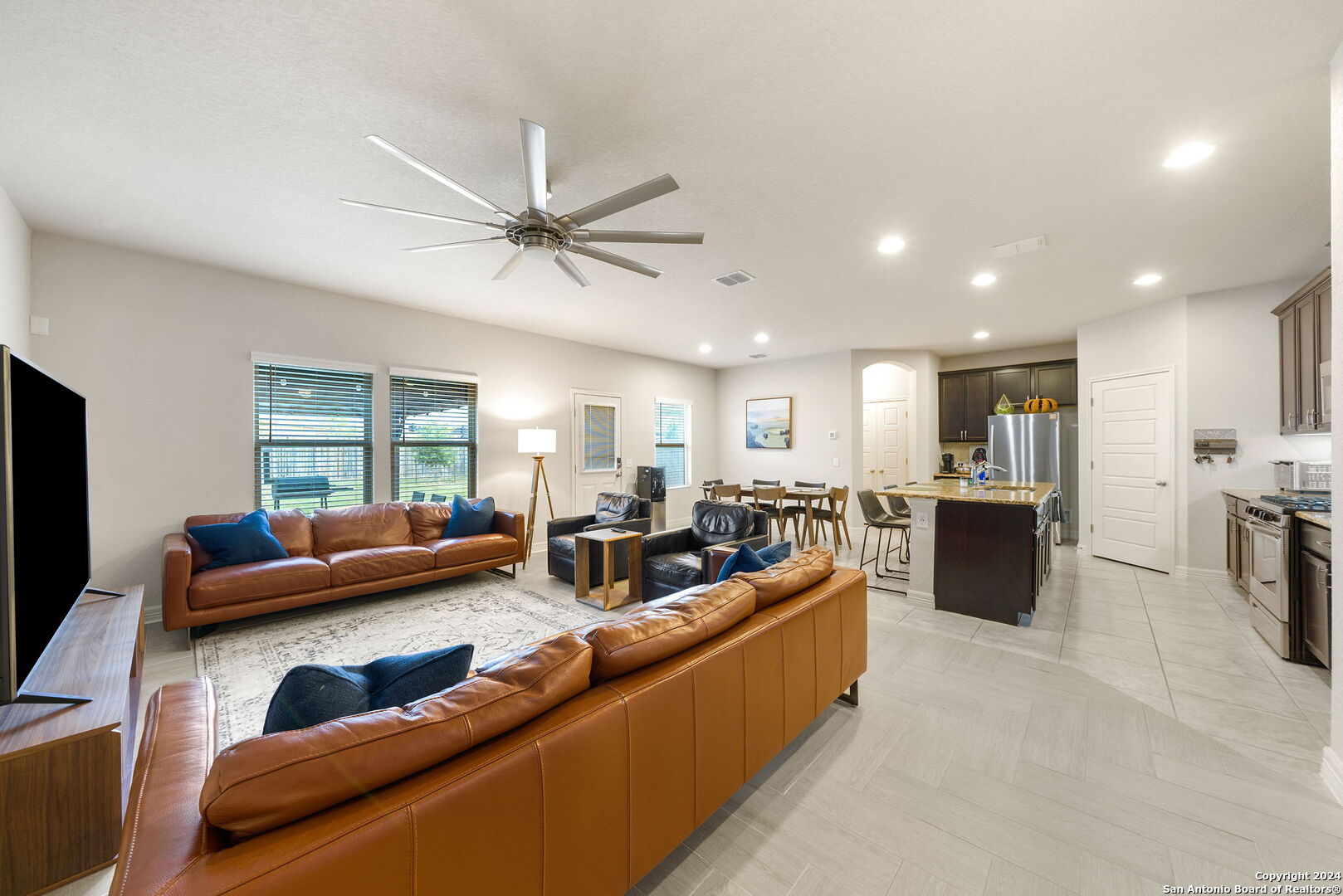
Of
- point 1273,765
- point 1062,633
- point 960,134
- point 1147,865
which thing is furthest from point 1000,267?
point 1147,865

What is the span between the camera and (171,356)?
376cm

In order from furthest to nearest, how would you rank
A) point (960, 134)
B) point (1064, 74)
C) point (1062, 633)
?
point (1062, 633)
point (960, 134)
point (1064, 74)

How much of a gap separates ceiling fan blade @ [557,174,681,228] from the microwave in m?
5.20

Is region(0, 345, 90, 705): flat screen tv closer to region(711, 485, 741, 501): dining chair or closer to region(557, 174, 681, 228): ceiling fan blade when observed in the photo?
region(557, 174, 681, 228): ceiling fan blade

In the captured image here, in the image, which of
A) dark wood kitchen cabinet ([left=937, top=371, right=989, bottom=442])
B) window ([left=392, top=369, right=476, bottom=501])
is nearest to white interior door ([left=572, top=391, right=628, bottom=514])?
window ([left=392, top=369, right=476, bottom=501])

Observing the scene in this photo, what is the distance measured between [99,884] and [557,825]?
1.57 meters

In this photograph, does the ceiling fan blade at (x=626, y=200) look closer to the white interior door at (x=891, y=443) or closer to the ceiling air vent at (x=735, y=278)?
the ceiling air vent at (x=735, y=278)

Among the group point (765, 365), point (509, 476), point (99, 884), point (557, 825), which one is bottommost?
point (99, 884)

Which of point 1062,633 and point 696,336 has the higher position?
point 696,336

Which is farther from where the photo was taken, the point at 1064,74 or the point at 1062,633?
the point at 1062,633

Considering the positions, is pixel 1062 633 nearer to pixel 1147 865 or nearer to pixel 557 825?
pixel 1147 865

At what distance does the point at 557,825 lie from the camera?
107cm

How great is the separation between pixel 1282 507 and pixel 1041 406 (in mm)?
3902

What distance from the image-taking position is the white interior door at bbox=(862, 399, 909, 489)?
26.0 ft
